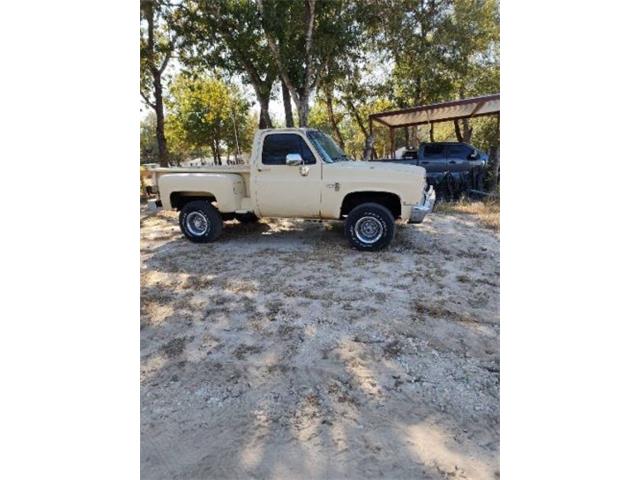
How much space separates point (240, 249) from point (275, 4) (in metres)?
6.06

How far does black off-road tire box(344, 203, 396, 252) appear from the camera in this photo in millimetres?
5348

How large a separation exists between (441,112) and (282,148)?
7031mm

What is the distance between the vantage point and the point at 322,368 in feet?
8.96

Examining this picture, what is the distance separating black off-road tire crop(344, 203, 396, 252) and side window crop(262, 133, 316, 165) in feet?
3.20

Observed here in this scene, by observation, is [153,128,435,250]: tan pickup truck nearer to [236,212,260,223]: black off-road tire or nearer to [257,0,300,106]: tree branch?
[236,212,260,223]: black off-road tire

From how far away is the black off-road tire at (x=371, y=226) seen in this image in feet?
17.5

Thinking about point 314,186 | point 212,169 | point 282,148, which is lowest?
point 314,186

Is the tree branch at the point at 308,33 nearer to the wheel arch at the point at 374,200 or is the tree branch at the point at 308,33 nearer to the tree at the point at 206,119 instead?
the wheel arch at the point at 374,200

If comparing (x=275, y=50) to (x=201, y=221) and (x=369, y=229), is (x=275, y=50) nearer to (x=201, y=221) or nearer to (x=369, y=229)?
(x=201, y=221)

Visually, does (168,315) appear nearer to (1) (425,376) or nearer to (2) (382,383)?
(2) (382,383)

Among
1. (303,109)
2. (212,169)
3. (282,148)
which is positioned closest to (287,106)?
(303,109)

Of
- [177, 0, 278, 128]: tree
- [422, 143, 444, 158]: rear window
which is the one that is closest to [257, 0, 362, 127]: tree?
[177, 0, 278, 128]: tree

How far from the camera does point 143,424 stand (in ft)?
7.43

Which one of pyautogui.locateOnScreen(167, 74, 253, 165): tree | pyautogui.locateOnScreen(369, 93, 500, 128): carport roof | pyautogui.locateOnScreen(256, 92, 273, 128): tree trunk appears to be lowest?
pyautogui.locateOnScreen(369, 93, 500, 128): carport roof
